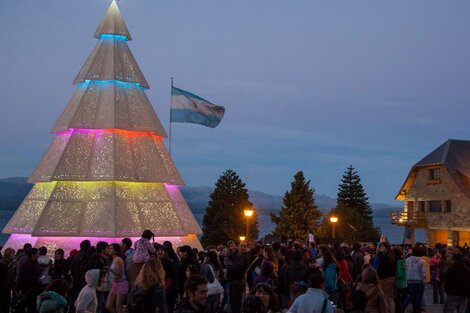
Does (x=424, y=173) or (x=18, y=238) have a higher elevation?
(x=424, y=173)

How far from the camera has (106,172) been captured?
23.6 metres

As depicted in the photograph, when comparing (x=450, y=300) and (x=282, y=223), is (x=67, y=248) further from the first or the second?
(x=282, y=223)

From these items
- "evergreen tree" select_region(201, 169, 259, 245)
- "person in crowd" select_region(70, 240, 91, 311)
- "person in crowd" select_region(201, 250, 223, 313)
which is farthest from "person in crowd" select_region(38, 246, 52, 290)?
"evergreen tree" select_region(201, 169, 259, 245)

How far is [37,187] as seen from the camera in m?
Answer: 24.9

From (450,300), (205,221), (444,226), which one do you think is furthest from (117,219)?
(205,221)

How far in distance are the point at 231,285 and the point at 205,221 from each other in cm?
5067

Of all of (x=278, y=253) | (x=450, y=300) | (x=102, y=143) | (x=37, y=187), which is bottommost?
(x=450, y=300)

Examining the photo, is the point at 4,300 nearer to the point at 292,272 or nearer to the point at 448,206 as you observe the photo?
the point at 292,272

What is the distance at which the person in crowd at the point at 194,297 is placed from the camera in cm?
683

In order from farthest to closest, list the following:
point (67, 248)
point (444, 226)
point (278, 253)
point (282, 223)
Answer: point (282, 223) → point (444, 226) → point (67, 248) → point (278, 253)

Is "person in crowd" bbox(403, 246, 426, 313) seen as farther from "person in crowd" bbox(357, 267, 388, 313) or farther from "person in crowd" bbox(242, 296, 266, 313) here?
"person in crowd" bbox(242, 296, 266, 313)

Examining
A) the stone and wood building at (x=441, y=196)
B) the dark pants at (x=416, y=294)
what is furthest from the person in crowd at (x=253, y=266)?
the stone and wood building at (x=441, y=196)

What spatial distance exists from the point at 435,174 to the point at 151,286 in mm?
45987

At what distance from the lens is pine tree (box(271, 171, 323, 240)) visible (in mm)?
55909
